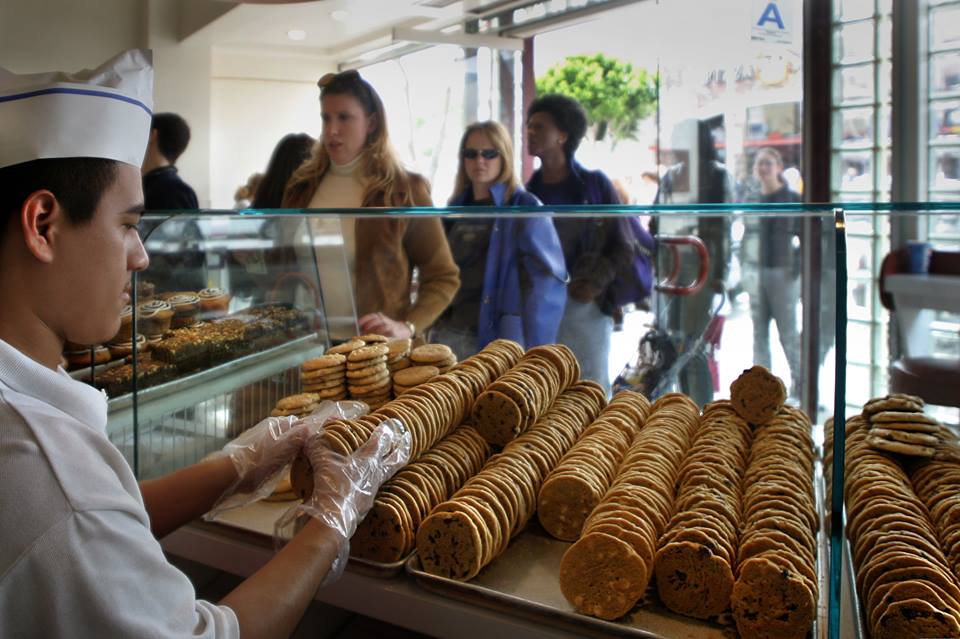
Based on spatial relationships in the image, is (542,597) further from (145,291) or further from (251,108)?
(251,108)

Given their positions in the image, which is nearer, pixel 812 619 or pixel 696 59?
pixel 812 619

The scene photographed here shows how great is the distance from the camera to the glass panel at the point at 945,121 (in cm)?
394

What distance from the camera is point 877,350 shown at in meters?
4.11

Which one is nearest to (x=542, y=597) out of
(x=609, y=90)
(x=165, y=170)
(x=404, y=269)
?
(x=404, y=269)

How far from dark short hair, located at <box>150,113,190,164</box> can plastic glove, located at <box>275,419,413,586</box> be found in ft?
9.98

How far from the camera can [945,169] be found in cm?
400

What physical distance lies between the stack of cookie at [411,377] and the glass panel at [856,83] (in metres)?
3.55

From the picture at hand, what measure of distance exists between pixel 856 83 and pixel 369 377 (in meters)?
3.69

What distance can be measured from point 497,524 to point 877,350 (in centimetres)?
358

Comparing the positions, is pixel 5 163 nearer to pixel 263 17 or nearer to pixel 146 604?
pixel 146 604

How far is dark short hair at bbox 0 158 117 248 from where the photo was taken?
0.93 m

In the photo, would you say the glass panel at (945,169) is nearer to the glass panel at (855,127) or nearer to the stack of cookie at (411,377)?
the glass panel at (855,127)

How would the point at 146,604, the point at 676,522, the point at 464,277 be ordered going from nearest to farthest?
the point at 146,604 < the point at 676,522 < the point at 464,277

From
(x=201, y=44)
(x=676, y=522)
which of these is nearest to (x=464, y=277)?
(x=676, y=522)
